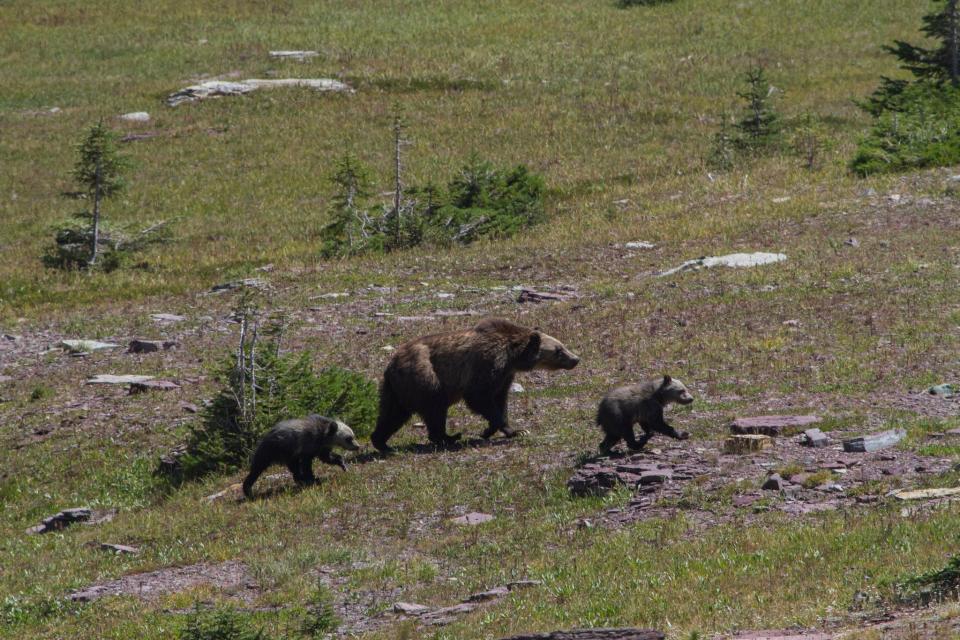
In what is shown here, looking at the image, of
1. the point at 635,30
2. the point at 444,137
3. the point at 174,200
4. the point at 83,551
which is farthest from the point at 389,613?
the point at 635,30

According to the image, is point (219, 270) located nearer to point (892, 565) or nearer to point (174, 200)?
point (174, 200)

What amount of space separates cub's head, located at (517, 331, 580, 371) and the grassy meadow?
2.45 feet

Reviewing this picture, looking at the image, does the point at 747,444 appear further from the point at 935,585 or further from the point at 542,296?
the point at 542,296

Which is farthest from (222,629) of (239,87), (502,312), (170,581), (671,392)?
(239,87)

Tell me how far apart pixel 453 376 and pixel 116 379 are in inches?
325

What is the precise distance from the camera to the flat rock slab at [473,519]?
13.0m

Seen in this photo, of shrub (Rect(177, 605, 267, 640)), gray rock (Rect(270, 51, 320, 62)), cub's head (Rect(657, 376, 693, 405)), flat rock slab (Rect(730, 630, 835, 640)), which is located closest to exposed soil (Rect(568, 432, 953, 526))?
cub's head (Rect(657, 376, 693, 405))

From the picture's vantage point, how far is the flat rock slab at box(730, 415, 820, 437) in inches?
562

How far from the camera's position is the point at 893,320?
65.1 ft

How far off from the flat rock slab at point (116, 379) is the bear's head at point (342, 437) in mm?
6752

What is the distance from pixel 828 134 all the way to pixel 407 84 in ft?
68.9

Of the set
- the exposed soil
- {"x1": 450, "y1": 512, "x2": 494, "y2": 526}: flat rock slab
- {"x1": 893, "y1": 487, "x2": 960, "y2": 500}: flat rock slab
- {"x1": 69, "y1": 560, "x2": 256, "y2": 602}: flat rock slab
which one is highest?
{"x1": 893, "y1": 487, "x2": 960, "y2": 500}: flat rock slab

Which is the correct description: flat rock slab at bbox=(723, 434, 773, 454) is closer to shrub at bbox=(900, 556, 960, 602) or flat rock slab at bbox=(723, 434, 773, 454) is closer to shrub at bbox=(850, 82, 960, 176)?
shrub at bbox=(900, 556, 960, 602)

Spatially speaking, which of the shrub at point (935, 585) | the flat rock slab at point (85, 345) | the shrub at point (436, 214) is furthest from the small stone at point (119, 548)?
the shrub at point (436, 214)
